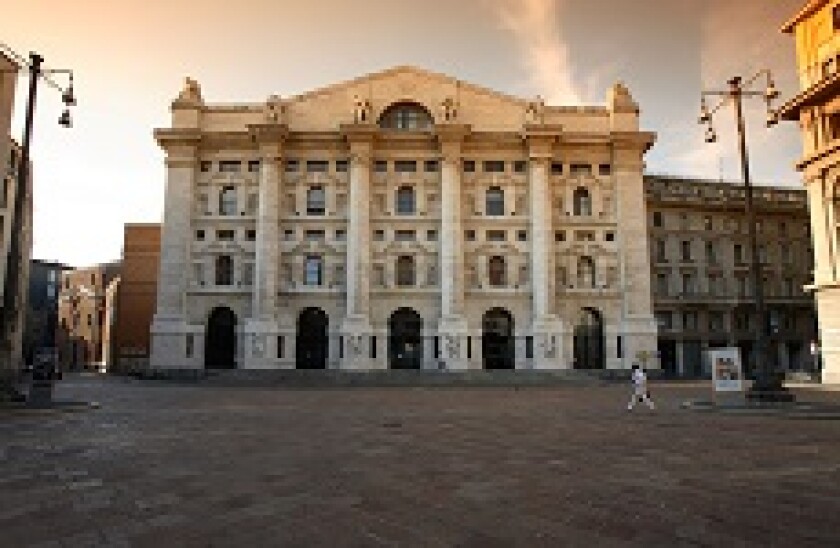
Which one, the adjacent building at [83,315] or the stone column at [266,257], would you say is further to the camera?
the adjacent building at [83,315]

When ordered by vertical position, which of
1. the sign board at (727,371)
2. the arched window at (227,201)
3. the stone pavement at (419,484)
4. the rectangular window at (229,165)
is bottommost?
the stone pavement at (419,484)

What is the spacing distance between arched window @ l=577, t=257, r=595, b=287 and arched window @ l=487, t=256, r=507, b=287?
5.98m

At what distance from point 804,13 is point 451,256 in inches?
1053

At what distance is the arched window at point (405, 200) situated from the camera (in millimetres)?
45969

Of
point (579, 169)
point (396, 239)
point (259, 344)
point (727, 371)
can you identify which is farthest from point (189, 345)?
point (727, 371)

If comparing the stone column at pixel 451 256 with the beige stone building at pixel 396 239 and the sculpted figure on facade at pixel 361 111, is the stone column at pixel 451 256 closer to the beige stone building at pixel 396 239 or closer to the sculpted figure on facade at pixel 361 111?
the beige stone building at pixel 396 239

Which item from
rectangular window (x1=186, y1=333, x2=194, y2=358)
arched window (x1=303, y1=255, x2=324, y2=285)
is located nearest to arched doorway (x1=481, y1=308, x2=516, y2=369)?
arched window (x1=303, y1=255, x2=324, y2=285)

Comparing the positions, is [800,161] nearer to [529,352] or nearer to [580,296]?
[580,296]

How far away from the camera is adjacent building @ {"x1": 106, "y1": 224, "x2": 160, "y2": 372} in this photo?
5928 centimetres

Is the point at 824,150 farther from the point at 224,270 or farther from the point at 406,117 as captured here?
the point at 224,270

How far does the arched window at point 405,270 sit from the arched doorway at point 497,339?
651 cm

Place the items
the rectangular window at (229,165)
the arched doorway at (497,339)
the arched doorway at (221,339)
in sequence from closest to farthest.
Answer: the arched doorway at (221,339) → the arched doorway at (497,339) → the rectangular window at (229,165)

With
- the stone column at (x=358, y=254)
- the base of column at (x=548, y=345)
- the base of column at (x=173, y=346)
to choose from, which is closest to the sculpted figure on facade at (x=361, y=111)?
the stone column at (x=358, y=254)

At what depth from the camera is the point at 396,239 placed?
44.9m
